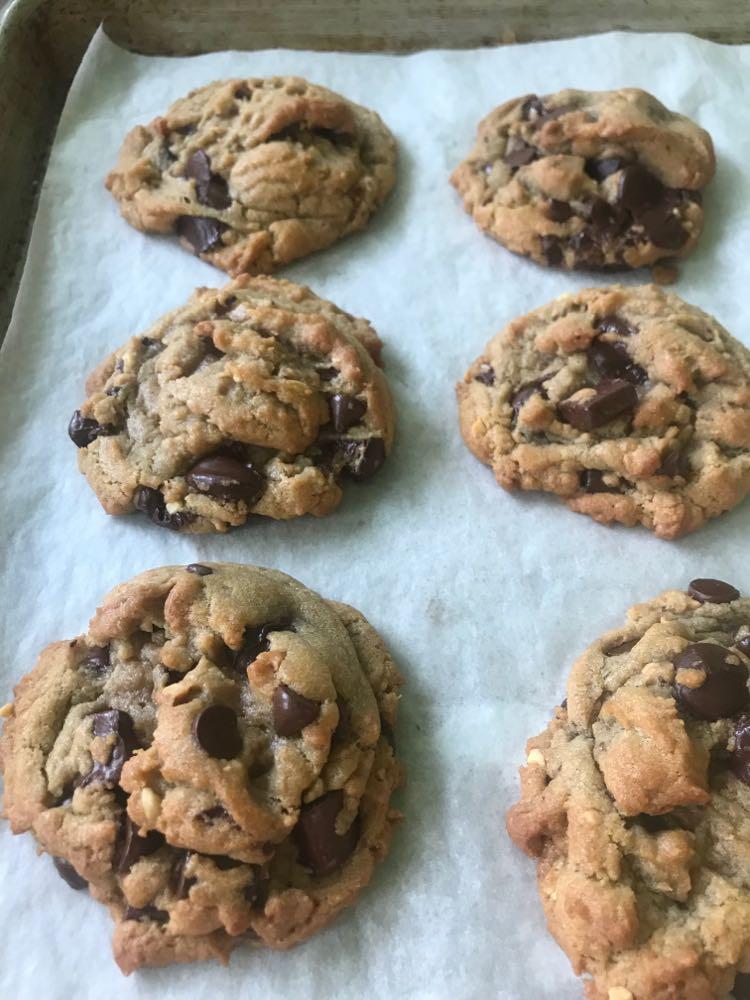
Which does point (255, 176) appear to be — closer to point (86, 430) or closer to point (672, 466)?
point (86, 430)

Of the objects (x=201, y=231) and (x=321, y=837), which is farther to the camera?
(x=201, y=231)

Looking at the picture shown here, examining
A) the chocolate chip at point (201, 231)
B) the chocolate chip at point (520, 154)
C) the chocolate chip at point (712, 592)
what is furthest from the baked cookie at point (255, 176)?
the chocolate chip at point (712, 592)

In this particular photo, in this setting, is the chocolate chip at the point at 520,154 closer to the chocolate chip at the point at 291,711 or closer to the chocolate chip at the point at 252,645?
the chocolate chip at the point at 252,645

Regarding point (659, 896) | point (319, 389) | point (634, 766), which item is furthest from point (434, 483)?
point (659, 896)

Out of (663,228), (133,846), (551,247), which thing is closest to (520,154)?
(551,247)

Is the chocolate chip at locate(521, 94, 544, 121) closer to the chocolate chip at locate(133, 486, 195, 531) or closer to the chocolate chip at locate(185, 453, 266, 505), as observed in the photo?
the chocolate chip at locate(185, 453, 266, 505)

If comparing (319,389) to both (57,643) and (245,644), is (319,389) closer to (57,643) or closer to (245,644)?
(245,644)
